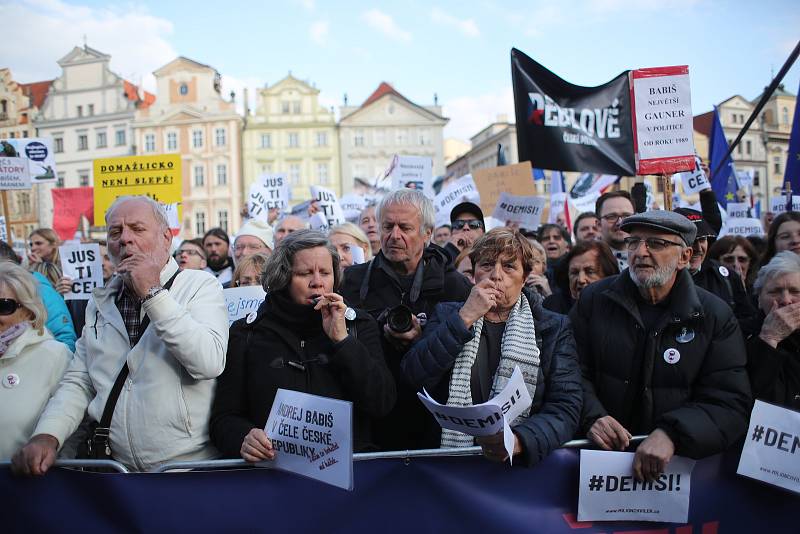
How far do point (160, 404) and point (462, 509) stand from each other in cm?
135

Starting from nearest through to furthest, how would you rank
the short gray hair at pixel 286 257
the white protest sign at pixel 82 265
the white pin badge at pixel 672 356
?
the white pin badge at pixel 672 356
the short gray hair at pixel 286 257
the white protest sign at pixel 82 265

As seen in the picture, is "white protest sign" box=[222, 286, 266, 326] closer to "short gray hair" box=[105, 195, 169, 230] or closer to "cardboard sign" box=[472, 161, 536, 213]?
"short gray hair" box=[105, 195, 169, 230]

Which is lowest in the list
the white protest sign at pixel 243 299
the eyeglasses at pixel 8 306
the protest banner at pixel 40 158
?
the white protest sign at pixel 243 299

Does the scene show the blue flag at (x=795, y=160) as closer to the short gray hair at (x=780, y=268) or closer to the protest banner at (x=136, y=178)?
the short gray hair at (x=780, y=268)

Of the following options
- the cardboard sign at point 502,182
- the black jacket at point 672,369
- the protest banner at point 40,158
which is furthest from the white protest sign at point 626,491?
the protest banner at point 40,158

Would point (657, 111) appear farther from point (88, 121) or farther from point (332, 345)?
point (88, 121)

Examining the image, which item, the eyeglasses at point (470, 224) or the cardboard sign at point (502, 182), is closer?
the eyeglasses at point (470, 224)

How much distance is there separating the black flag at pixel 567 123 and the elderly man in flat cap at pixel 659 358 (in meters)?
2.62

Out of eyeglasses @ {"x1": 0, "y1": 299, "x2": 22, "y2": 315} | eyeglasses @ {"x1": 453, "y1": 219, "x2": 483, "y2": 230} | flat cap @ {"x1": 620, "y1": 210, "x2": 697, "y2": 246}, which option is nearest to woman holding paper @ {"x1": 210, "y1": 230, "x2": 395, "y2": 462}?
eyeglasses @ {"x1": 0, "y1": 299, "x2": 22, "y2": 315}

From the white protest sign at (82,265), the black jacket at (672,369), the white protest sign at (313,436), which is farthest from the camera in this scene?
the white protest sign at (82,265)

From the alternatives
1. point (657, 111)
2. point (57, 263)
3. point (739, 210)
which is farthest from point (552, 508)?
point (739, 210)

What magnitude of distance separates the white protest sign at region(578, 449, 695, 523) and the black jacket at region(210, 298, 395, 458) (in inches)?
36.1

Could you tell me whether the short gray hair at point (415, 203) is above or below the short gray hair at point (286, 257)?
above

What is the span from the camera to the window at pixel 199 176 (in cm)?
5653
